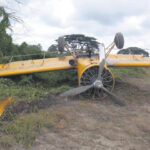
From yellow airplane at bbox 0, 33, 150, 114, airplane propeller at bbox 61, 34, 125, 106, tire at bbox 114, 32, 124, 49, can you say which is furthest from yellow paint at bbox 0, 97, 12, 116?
tire at bbox 114, 32, 124, 49

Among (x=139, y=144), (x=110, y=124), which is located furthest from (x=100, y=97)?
(x=139, y=144)

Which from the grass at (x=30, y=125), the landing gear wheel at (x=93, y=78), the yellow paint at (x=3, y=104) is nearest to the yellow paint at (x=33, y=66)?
the landing gear wheel at (x=93, y=78)

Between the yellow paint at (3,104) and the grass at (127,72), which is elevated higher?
the grass at (127,72)

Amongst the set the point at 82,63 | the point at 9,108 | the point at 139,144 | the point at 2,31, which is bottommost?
the point at 139,144

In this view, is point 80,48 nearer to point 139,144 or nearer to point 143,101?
point 143,101

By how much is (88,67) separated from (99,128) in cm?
363

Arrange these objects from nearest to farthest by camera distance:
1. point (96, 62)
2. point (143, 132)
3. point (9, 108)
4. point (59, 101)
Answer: point (143, 132)
point (9, 108)
point (59, 101)
point (96, 62)

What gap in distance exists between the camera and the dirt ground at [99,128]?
420 cm

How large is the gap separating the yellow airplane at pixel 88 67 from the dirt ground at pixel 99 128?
0.73 meters

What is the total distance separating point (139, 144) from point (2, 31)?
155 inches

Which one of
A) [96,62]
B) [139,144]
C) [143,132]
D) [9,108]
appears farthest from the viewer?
[96,62]

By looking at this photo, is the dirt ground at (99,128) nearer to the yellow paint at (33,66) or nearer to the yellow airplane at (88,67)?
the yellow airplane at (88,67)

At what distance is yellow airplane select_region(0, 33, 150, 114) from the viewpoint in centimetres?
772

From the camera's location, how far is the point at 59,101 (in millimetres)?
7445
